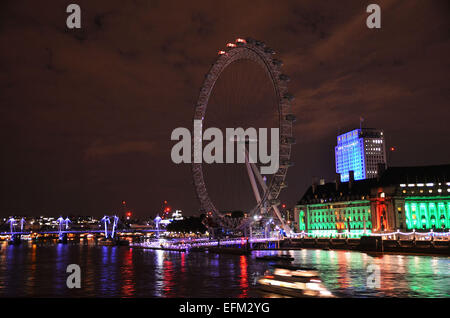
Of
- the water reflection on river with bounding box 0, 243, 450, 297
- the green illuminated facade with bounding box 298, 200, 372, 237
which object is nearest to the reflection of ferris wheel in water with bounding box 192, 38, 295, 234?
the water reflection on river with bounding box 0, 243, 450, 297

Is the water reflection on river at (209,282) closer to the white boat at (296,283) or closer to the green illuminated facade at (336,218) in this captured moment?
the white boat at (296,283)

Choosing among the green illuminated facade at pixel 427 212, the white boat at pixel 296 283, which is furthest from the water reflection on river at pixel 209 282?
the green illuminated facade at pixel 427 212

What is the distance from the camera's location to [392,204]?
113625 mm

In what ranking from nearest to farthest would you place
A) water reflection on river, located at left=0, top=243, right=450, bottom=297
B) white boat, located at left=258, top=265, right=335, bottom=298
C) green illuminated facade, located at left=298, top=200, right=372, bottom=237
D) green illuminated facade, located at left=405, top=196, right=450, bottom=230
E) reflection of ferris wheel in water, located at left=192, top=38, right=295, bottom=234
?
white boat, located at left=258, top=265, right=335, bottom=298, water reflection on river, located at left=0, top=243, right=450, bottom=297, reflection of ferris wheel in water, located at left=192, top=38, right=295, bottom=234, green illuminated facade, located at left=405, top=196, right=450, bottom=230, green illuminated facade, located at left=298, top=200, right=372, bottom=237

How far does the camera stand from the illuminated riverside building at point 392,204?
112m

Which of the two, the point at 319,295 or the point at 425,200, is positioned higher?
the point at 425,200

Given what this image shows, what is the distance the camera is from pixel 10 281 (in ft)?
146

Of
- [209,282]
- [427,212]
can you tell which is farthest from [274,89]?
[427,212]

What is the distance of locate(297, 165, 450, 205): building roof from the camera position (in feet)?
380

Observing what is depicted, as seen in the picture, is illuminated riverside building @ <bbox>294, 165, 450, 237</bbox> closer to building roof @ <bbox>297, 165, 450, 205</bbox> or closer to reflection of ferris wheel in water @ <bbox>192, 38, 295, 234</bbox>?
building roof @ <bbox>297, 165, 450, 205</bbox>

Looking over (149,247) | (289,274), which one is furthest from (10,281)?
(149,247)
